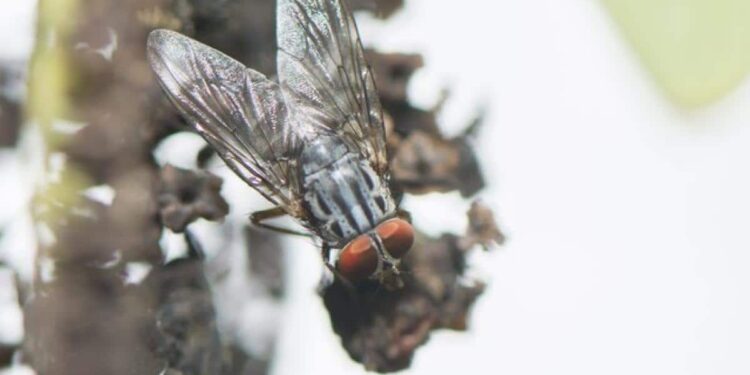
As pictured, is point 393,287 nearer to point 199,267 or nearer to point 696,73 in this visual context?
point 199,267

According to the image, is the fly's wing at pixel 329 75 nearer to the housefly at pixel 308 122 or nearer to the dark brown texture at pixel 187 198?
the housefly at pixel 308 122

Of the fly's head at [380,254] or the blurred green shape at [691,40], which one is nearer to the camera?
the fly's head at [380,254]

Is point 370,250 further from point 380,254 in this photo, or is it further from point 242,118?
point 242,118

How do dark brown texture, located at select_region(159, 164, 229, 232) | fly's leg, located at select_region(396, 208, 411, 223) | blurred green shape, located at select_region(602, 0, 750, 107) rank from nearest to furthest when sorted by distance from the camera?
1. dark brown texture, located at select_region(159, 164, 229, 232)
2. fly's leg, located at select_region(396, 208, 411, 223)
3. blurred green shape, located at select_region(602, 0, 750, 107)

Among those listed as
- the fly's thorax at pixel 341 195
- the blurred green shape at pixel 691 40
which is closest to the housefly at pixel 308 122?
the fly's thorax at pixel 341 195

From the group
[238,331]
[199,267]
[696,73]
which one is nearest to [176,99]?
[199,267]

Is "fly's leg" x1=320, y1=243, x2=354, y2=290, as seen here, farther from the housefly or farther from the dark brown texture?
the dark brown texture

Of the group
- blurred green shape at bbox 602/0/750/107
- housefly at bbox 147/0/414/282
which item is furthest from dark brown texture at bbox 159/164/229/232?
blurred green shape at bbox 602/0/750/107
